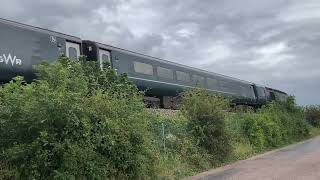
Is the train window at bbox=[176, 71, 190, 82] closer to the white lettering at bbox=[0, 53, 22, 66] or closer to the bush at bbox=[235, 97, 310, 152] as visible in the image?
the bush at bbox=[235, 97, 310, 152]

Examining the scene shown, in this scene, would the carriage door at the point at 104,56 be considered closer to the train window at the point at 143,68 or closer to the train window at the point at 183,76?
the train window at the point at 143,68

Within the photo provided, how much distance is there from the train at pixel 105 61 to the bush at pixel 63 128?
3.47m

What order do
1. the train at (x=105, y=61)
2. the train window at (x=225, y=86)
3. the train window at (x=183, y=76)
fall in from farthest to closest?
the train window at (x=225, y=86), the train window at (x=183, y=76), the train at (x=105, y=61)

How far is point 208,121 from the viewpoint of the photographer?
2198 cm

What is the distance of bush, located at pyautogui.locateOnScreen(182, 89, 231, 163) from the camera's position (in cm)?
2156

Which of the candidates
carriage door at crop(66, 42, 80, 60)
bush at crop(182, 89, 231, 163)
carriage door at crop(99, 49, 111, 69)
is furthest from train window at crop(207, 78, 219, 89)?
carriage door at crop(66, 42, 80, 60)

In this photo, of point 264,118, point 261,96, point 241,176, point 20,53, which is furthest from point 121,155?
point 261,96

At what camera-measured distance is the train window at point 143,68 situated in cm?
2542

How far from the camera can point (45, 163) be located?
12039 millimetres

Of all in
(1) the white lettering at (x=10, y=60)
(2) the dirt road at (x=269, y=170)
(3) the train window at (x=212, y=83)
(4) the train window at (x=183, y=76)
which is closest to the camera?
Answer: (2) the dirt road at (x=269, y=170)

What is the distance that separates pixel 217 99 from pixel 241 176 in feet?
20.4

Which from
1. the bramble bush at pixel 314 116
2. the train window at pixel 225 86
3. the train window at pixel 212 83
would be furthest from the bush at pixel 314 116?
the train window at pixel 212 83

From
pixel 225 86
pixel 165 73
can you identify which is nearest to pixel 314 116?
pixel 225 86

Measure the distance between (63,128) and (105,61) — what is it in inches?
367
